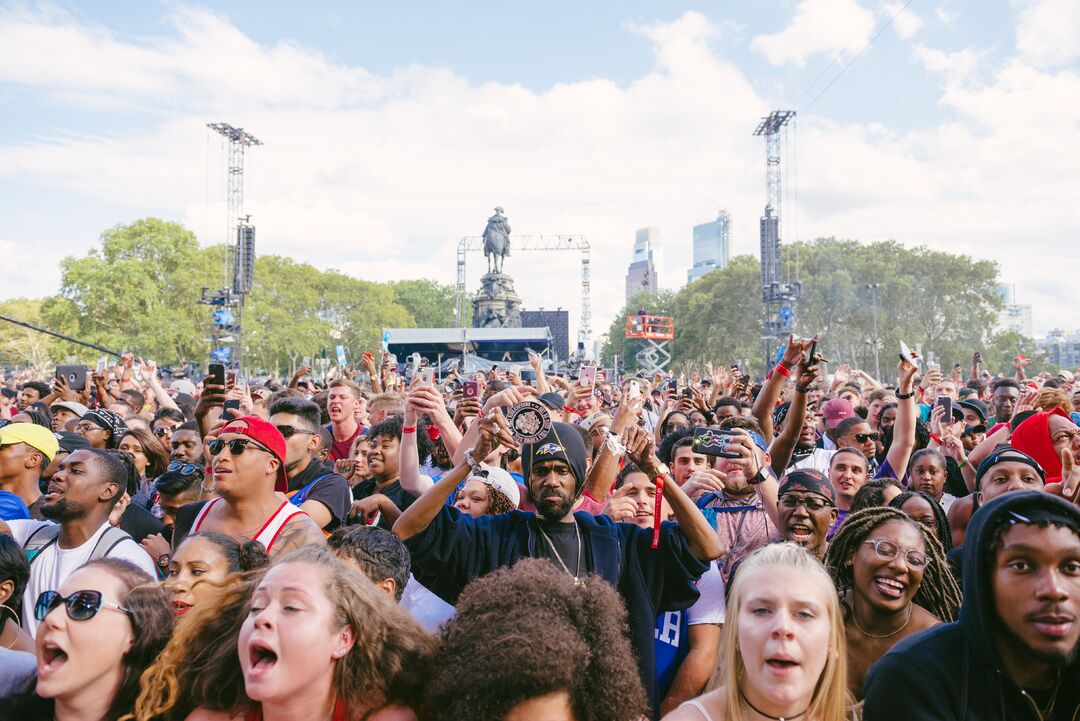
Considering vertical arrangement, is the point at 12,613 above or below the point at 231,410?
below

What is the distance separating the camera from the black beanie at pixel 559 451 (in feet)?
11.3

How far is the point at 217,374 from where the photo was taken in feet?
18.0

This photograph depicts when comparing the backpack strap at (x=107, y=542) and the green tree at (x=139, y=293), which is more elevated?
the green tree at (x=139, y=293)

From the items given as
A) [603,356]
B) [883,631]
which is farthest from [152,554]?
[603,356]

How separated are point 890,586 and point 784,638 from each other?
44.1 inches

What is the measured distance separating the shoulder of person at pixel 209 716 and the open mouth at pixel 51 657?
47 cm

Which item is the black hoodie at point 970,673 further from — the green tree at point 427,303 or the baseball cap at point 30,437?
the green tree at point 427,303

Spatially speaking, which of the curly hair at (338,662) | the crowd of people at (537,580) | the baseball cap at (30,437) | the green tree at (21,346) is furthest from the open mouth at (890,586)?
the green tree at (21,346)

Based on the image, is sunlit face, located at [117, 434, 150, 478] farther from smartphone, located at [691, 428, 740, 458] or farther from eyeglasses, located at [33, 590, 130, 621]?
Answer: smartphone, located at [691, 428, 740, 458]

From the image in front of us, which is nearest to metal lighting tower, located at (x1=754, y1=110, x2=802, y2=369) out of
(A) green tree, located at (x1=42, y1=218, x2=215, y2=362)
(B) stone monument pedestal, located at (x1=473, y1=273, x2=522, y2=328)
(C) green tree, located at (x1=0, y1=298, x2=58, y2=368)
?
(B) stone monument pedestal, located at (x1=473, y1=273, x2=522, y2=328)

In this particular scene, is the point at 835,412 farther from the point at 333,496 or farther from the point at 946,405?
the point at 333,496

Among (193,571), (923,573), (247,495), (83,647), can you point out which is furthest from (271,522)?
(923,573)

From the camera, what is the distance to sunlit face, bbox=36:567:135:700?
99.6 inches

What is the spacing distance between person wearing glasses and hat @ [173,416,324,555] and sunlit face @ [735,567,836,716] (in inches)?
85.6
